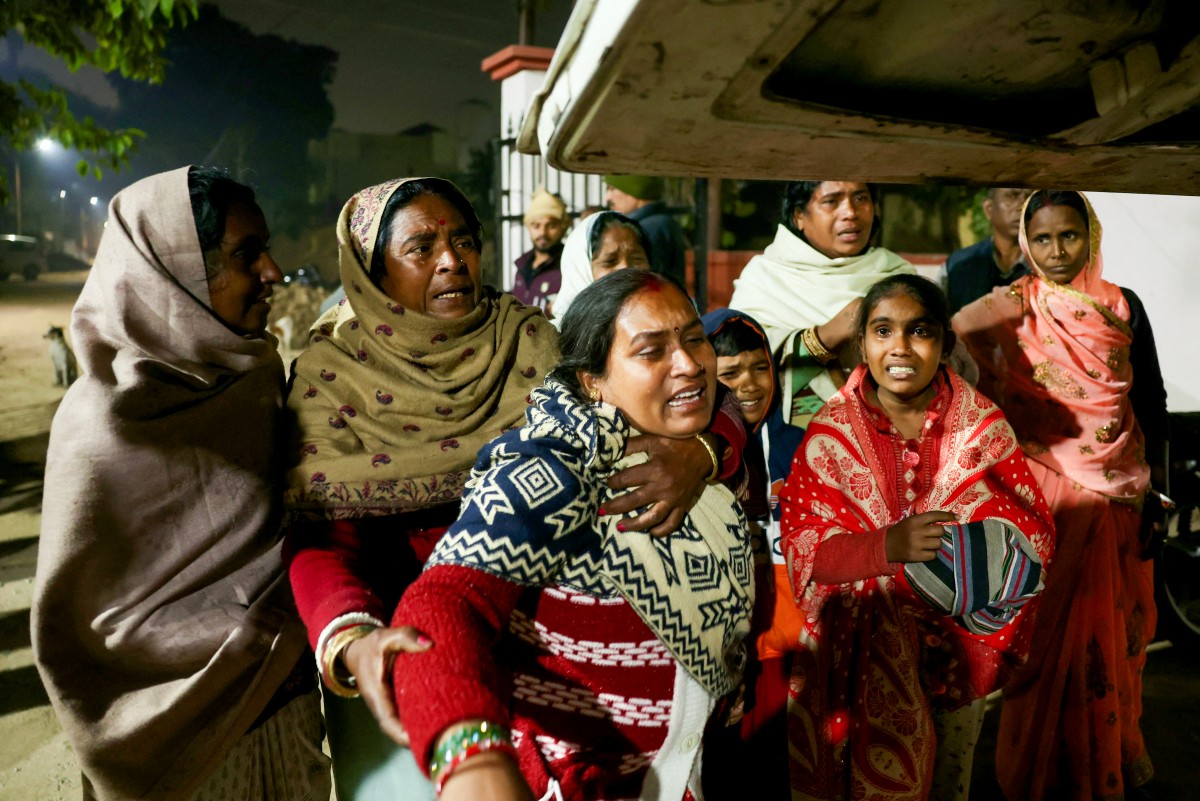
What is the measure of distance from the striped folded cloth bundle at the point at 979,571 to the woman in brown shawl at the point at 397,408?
0.61 metres

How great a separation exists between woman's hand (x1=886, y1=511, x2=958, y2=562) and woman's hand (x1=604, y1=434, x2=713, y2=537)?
0.64 metres

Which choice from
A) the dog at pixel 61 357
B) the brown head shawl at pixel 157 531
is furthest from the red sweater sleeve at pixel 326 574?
the dog at pixel 61 357

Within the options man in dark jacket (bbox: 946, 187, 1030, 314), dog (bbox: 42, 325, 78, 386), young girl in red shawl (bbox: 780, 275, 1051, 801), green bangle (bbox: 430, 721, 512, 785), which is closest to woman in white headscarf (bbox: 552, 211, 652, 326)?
young girl in red shawl (bbox: 780, 275, 1051, 801)

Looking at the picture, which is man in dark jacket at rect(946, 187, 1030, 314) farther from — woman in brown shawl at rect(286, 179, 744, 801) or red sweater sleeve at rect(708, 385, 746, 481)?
woman in brown shawl at rect(286, 179, 744, 801)

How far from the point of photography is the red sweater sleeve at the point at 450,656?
0.95 metres

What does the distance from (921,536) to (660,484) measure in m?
0.79

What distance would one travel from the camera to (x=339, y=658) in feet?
4.23

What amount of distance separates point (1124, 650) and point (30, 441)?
1049 cm

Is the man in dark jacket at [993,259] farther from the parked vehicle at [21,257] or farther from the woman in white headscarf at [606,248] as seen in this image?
the parked vehicle at [21,257]

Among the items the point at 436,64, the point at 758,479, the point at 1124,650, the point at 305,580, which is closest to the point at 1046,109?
the point at 305,580

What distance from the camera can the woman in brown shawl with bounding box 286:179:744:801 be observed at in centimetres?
165

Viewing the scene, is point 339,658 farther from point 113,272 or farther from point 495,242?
point 495,242

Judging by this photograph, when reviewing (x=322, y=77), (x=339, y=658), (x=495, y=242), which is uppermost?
(x=322, y=77)

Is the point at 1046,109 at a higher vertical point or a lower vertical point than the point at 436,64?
lower
